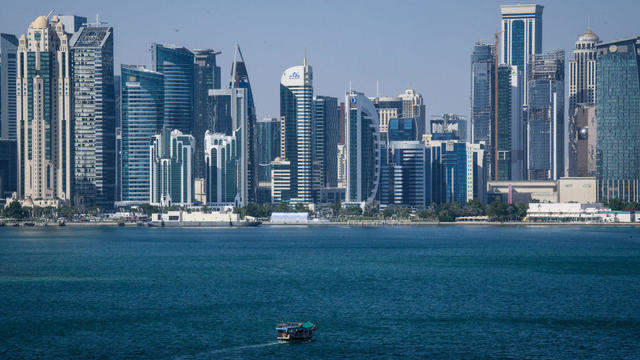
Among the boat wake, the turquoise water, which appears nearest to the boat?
the boat wake

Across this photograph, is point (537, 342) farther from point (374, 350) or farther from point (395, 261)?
point (395, 261)

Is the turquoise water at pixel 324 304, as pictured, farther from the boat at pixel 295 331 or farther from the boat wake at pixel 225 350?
the boat at pixel 295 331

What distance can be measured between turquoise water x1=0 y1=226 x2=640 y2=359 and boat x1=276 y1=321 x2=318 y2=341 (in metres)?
0.95

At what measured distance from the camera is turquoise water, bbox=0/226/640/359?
68.9 m

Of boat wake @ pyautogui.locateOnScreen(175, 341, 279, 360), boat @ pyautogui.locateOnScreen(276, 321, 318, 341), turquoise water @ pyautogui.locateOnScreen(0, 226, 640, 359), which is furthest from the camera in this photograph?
boat @ pyautogui.locateOnScreen(276, 321, 318, 341)

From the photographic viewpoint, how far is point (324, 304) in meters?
88.3

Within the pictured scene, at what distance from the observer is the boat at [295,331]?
7056cm

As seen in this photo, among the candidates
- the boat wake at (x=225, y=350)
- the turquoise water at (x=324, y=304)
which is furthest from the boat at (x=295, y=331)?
the turquoise water at (x=324, y=304)

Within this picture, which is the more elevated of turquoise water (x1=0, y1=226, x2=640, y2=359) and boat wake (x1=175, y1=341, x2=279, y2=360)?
turquoise water (x1=0, y1=226, x2=640, y2=359)

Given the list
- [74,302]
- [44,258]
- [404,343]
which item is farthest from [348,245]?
[404,343]

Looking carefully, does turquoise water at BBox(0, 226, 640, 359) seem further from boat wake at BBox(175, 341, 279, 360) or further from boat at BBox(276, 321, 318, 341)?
boat at BBox(276, 321, 318, 341)

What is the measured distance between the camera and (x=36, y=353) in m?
67.0

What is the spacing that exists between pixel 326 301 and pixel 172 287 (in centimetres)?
1949

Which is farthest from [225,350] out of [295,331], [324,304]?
[324,304]
